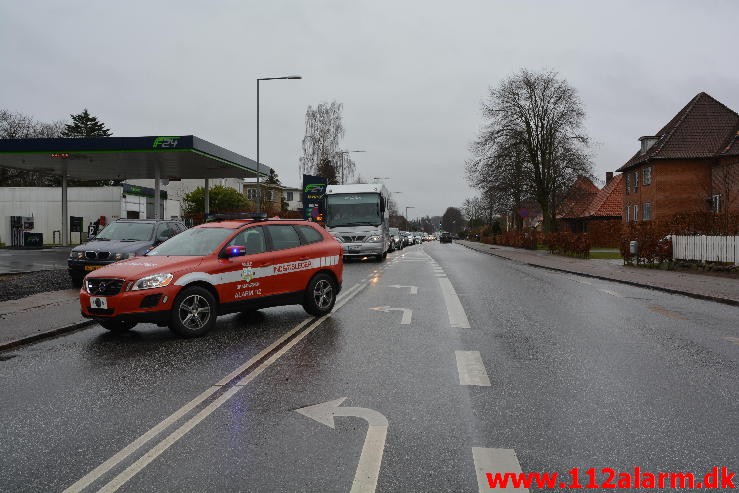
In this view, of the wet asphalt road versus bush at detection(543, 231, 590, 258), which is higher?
bush at detection(543, 231, 590, 258)

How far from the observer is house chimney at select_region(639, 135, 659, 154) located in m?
46.6

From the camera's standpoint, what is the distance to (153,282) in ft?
24.8

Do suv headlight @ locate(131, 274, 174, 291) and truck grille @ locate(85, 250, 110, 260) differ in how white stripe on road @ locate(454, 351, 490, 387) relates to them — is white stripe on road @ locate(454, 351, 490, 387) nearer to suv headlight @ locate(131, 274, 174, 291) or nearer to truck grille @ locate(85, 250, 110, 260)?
suv headlight @ locate(131, 274, 174, 291)

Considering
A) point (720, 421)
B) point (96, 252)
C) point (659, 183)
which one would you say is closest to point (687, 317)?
point (720, 421)

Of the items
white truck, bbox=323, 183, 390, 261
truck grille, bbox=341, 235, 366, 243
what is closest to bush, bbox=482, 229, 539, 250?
white truck, bbox=323, 183, 390, 261

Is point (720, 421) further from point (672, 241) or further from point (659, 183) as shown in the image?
point (659, 183)

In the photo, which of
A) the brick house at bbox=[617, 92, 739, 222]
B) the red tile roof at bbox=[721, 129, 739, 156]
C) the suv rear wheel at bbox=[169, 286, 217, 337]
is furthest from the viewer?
the brick house at bbox=[617, 92, 739, 222]

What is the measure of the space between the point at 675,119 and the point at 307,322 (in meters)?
47.2

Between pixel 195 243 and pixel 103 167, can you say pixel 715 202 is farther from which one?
pixel 195 243

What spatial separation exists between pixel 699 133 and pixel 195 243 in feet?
147

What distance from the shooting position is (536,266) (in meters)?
25.6

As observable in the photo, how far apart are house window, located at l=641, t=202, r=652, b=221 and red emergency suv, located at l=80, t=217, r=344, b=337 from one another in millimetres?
40585

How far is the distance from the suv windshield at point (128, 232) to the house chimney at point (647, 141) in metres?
42.3

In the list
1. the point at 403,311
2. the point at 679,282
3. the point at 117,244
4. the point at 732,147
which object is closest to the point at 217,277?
the point at 403,311
